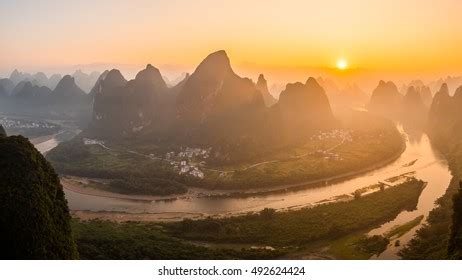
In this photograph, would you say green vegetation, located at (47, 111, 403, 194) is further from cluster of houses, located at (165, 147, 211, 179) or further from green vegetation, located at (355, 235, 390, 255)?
green vegetation, located at (355, 235, 390, 255)

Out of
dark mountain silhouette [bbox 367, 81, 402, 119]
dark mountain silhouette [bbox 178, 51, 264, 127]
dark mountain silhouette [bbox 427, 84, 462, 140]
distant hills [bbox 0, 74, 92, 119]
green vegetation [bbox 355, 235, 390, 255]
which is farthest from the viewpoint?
dark mountain silhouette [bbox 367, 81, 402, 119]

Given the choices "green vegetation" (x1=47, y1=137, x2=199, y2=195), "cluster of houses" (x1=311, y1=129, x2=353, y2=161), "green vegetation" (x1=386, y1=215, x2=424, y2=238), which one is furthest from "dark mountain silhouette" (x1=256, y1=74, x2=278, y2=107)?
"green vegetation" (x1=386, y1=215, x2=424, y2=238)

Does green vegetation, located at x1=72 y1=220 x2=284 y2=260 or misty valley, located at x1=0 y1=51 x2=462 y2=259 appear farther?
green vegetation, located at x1=72 y1=220 x2=284 y2=260

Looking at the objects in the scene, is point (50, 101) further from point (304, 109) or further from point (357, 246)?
point (357, 246)

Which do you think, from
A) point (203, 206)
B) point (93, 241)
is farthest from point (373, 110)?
point (93, 241)

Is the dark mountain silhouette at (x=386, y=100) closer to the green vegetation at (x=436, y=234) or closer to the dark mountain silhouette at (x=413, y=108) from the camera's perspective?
the dark mountain silhouette at (x=413, y=108)

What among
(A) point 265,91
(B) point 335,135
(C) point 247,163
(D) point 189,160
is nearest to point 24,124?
(D) point 189,160

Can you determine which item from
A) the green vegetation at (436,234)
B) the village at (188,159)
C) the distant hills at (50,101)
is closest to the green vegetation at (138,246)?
the green vegetation at (436,234)
